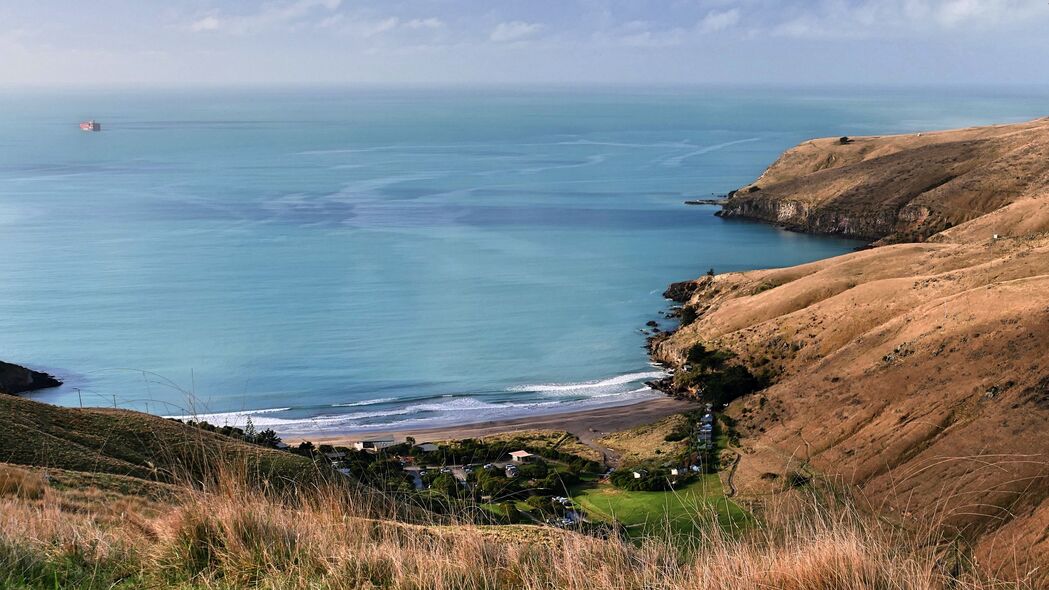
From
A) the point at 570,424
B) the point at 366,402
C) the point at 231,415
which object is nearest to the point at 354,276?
the point at 366,402

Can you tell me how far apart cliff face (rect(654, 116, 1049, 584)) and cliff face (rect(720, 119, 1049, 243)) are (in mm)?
6788

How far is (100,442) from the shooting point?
73.0 feet

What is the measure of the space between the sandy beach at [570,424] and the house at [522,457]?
→ 4402mm

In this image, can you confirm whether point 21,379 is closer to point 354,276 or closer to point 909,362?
point 354,276

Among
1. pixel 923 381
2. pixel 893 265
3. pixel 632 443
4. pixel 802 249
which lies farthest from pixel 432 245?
pixel 923 381

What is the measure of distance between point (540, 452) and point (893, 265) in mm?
27425

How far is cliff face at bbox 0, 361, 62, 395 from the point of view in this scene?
4538cm

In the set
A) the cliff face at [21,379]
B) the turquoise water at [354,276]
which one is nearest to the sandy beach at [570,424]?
the turquoise water at [354,276]

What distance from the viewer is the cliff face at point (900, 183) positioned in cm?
8138

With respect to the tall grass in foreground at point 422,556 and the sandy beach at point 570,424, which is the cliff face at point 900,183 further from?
the tall grass in foreground at point 422,556

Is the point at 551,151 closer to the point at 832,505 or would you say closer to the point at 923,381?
the point at 923,381

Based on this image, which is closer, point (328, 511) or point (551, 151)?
point (328, 511)

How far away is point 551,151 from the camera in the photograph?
158750 millimetres

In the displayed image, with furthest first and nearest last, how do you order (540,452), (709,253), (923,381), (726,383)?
(709,253) < (726,383) < (540,452) < (923,381)
